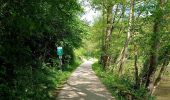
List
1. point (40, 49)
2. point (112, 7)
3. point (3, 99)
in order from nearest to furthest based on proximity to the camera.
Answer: point (3, 99), point (40, 49), point (112, 7)

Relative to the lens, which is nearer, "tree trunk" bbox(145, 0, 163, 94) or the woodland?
the woodland

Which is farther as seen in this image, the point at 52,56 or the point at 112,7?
the point at 112,7

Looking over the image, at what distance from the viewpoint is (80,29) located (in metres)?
26.9

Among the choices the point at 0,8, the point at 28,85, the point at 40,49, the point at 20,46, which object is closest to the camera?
the point at 0,8

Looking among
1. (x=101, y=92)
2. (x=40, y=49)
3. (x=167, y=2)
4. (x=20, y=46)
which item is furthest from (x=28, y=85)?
(x=167, y=2)

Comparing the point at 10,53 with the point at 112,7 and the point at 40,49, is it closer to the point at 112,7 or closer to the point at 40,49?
the point at 40,49

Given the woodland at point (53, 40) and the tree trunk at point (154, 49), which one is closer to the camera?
the woodland at point (53, 40)

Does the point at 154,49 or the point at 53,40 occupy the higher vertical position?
the point at 53,40

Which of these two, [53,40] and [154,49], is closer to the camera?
[154,49]

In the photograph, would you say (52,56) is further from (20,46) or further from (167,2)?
(20,46)

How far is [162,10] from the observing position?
15.8 metres

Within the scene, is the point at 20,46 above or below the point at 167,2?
below

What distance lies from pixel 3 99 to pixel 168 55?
11.5 metres

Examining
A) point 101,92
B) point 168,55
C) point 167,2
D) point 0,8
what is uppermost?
point 167,2
